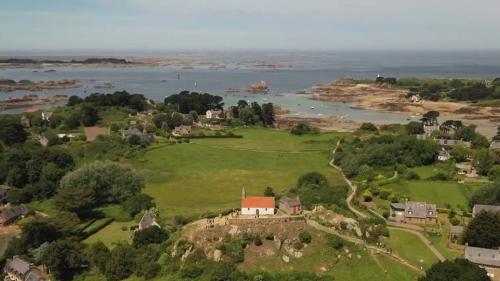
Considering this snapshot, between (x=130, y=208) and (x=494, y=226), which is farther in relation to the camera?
(x=130, y=208)

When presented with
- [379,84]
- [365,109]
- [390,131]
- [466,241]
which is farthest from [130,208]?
[379,84]

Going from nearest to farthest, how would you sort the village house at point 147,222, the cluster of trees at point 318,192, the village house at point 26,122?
1. the village house at point 147,222
2. the cluster of trees at point 318,192
3. the village house at point 26,122

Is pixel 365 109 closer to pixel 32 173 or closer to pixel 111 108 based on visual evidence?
pixel 111 108

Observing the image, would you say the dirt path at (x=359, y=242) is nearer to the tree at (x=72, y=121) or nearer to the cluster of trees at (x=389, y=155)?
the cluster of trees at (x=389, y=155)

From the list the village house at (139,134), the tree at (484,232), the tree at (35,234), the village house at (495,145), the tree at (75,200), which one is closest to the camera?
the tree at (484,232)

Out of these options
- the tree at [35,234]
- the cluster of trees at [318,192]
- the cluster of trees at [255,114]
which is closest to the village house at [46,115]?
the cluster of trees at [255,114]

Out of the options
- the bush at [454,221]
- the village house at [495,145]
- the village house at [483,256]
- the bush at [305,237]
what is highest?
the bush at [305,237]

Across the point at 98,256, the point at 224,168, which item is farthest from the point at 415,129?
the point at 98,256

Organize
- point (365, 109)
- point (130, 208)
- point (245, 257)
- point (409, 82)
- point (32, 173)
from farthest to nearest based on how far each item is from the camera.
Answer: point (409, 82)
point (365, 109)
point (32, 173)
point (130, 208)
point (245, 257)
